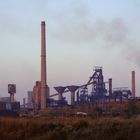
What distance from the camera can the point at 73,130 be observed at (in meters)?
17.1

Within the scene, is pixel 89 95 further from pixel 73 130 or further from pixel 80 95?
pixel 73 130

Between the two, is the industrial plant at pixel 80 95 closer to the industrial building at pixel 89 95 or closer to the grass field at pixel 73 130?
the industrial building at pixel 89 95

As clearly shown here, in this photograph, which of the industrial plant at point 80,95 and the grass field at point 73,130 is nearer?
the grass field at point 73,130

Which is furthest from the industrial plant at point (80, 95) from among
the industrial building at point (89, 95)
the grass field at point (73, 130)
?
the grass field at point (73, 130)

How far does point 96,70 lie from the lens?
8825 centimetres

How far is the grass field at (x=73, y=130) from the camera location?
1562 centimetres

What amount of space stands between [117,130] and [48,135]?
3.07 m

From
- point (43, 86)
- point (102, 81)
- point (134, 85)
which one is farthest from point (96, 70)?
point (43, 86)

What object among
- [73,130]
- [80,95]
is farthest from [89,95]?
Result: [73,130]

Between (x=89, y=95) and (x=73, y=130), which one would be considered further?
(x=89, y=95)

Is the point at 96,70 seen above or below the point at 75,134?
above

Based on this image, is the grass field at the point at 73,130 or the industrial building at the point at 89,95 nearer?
the grass field at the point at 73,130

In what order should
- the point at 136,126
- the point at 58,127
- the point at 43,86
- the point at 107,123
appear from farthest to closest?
the point at 43,86 < the point at 58,127 < the point at 107,123 < the point at 136,126

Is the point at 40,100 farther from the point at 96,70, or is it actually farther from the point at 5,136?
the point at 5,136
